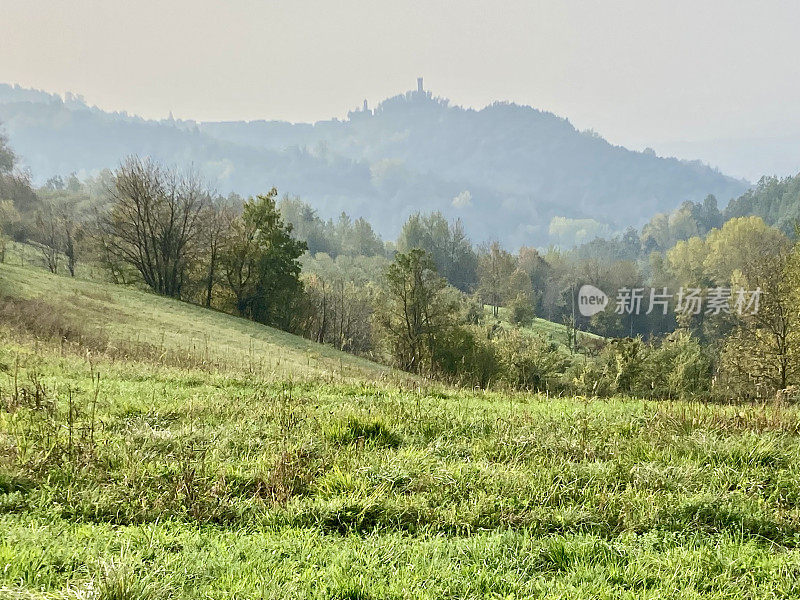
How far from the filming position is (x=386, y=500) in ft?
18.1

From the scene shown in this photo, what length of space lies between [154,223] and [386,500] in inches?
1904

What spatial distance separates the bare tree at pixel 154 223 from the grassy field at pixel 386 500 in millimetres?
41251

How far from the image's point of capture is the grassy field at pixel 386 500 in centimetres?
415

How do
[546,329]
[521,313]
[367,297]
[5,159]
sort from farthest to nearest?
[546,329] → [521,313] → [5,159] → [367,297]

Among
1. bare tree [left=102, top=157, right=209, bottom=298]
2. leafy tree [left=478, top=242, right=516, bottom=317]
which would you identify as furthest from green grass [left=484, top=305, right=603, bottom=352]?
bare tree [left=102, top=157, right=209, bottom=298]

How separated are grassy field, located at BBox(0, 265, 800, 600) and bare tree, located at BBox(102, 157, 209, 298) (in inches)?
1624

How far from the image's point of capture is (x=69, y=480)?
562 centimetres

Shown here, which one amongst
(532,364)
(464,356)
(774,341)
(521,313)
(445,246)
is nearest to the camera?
(774,341)

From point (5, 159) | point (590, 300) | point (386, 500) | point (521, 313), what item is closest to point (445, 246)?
point (590, 300)

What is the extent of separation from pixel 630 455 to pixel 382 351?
1913 inches

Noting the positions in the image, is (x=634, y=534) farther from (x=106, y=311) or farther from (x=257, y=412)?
(x=106, y=311)

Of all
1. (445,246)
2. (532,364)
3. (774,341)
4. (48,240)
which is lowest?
(532,364)

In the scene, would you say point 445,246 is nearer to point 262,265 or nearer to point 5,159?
point 5,159

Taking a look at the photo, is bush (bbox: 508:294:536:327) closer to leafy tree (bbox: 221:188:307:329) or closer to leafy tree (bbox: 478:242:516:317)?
leafy tree (bbox: 478:242:516:317)
